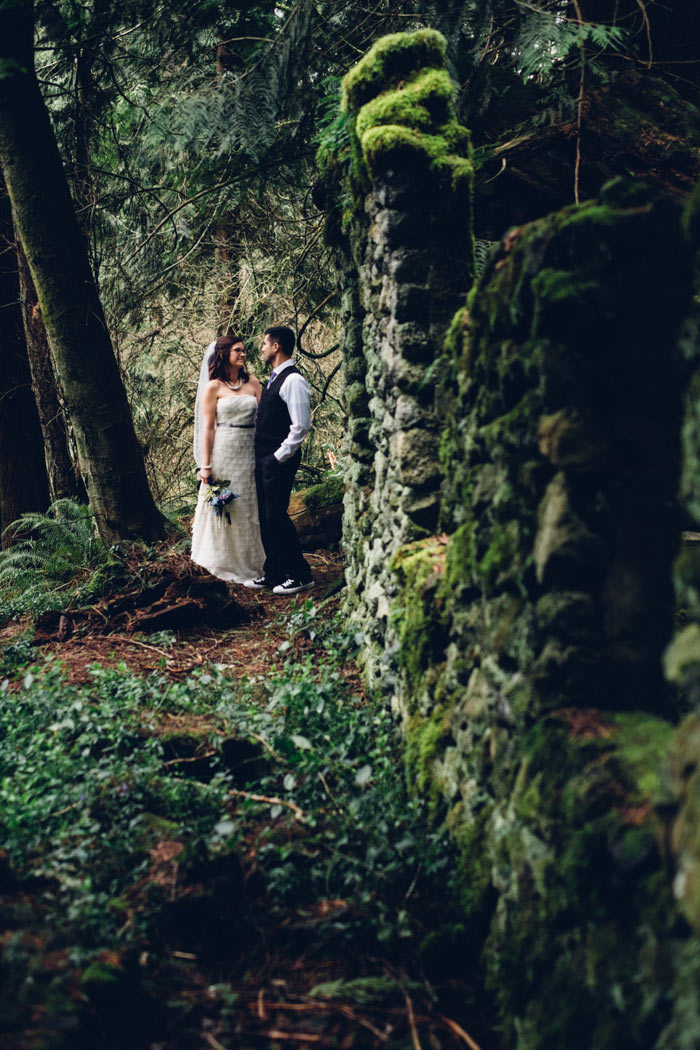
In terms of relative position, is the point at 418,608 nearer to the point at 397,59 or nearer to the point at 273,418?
the point at 397,59

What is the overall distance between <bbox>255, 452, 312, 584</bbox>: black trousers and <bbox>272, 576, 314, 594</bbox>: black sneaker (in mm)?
34

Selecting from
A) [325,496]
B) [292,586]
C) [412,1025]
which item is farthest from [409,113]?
[325,496]

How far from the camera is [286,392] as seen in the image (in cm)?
766

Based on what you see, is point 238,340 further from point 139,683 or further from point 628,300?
point 628,300

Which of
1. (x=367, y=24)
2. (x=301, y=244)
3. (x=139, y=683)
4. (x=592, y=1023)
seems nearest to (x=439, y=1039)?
(x=592, y=1023)

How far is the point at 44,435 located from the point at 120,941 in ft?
27.4

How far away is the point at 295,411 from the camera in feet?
25.1

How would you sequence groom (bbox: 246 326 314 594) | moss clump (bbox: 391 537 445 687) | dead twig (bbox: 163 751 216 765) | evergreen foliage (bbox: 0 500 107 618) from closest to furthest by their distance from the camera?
moss clump (bbox: 391 537 445 687) → dead twig (bbox: 163 751 216 765) → groom (bbox: 246 326 314 594) → evergreen foliage (bbox: 0 500 107 618)

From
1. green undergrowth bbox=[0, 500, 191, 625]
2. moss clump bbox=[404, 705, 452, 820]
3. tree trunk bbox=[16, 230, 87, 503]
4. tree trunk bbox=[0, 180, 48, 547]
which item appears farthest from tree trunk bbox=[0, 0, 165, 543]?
moss clump bbox=[404, 705, 452, 820]

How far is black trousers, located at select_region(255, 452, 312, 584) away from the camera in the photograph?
7.79 metres

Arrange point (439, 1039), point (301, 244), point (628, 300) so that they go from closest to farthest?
point (628, 300) → point (439, 1039) → point (301, 244)

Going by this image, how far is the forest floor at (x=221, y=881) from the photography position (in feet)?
8.13

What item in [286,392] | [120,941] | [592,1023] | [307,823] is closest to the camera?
[592,1023]

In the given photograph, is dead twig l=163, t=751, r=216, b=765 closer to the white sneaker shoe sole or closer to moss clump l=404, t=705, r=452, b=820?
moss clump l=404, t=705, r=452, b=820
